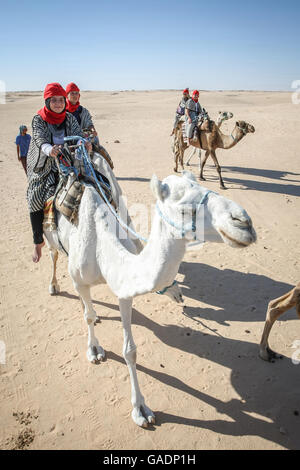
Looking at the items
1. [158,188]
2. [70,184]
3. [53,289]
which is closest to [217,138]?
[53,289]

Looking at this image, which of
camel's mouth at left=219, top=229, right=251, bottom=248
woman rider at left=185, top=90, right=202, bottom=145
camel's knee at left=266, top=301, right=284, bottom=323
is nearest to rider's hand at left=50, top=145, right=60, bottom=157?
camel's mouth at left=219, top=229, right=251, bottom=248

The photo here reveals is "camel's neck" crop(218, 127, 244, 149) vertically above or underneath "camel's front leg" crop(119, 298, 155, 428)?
above

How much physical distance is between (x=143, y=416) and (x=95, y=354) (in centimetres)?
101

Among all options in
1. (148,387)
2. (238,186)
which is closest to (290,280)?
(148,387)

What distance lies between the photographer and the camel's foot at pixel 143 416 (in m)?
2.99

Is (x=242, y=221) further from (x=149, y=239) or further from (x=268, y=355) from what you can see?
(x=268, y=355)

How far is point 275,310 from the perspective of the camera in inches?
138

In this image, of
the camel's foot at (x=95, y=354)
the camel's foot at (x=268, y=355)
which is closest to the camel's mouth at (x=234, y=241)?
the camel's foot at (x=268, y=355)

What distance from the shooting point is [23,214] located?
797 centimetres

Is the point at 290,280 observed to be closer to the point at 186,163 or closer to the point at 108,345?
the point at 108,345

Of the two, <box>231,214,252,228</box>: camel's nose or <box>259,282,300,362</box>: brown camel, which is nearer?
<box>231,214,252,228</box>: camel's nose

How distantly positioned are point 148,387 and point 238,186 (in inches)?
307

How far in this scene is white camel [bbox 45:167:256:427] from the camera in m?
1.84

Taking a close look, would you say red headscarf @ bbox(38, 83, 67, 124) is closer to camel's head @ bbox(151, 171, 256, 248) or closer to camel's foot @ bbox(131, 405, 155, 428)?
camel's head @ bbox(151, 171, 256, 248)
